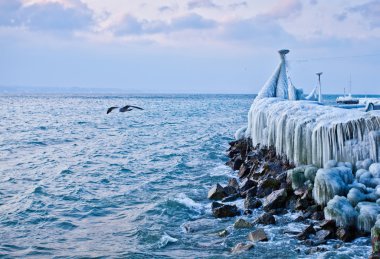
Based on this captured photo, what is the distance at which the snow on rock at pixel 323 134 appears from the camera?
1530 centimetres

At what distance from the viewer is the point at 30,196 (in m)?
18.7

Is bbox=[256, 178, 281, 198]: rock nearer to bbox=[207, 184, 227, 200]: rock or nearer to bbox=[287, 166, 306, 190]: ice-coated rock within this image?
bbox=[287, 166, 306, 190]: ice-coated rock

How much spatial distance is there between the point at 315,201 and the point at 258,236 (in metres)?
2.64

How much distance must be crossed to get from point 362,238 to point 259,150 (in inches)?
459

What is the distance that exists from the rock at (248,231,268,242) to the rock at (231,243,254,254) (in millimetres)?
553

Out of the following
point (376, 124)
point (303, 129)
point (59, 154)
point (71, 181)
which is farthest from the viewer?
point (59, 154)

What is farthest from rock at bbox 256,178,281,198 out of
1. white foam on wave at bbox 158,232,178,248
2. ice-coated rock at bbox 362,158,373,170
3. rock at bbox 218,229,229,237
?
white foam on wave at bbox 158,232,178,248

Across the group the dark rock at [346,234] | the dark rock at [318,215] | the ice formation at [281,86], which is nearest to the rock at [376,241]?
the dark rock at [346,234]

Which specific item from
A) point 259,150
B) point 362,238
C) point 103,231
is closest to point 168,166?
point 259,150

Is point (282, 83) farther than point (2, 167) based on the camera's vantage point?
Yes

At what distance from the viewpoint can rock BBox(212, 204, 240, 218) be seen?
15016mm

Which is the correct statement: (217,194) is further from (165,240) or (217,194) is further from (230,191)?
(165,240)

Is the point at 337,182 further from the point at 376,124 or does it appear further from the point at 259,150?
the point at 259,150

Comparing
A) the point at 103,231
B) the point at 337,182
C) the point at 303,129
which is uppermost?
the point at 303,129
